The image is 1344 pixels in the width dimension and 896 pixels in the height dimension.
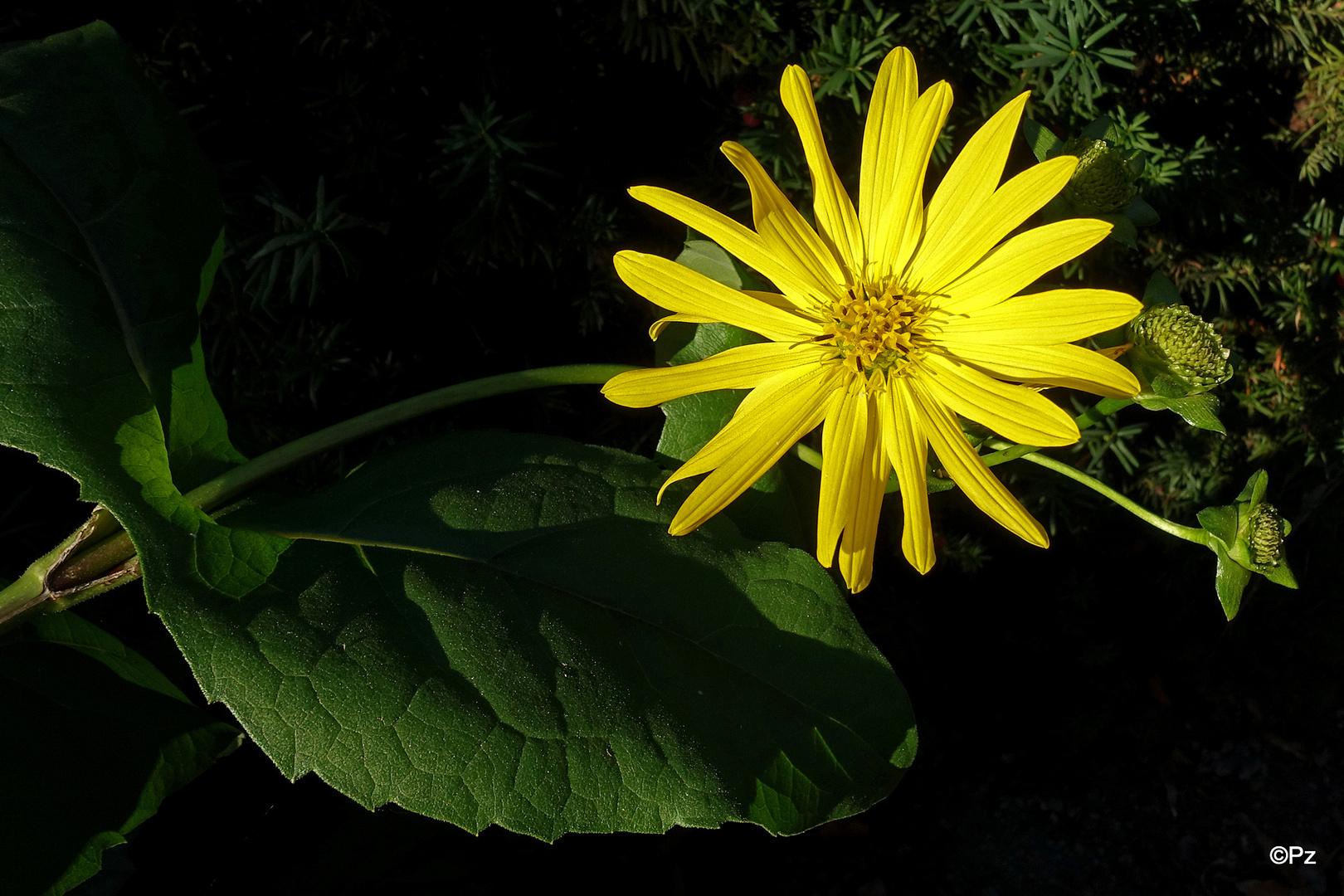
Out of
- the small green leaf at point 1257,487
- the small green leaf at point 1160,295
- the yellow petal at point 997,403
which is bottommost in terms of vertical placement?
the small green leaf at point 1257,487

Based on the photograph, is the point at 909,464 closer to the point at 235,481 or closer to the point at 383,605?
the point at 383,605

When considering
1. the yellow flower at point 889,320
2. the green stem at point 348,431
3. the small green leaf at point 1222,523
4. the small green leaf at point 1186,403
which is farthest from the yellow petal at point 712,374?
the small green leaf at point 1222,523

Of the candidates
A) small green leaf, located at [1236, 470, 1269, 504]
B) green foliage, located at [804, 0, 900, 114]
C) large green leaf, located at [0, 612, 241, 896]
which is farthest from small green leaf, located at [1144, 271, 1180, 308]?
large green leaf, located at [0, 612, 241, 896]

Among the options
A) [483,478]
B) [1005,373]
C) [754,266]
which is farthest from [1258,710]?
[483,478]

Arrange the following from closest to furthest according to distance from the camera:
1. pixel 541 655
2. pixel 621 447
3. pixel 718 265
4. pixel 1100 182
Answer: pixel 541 655
pixel 1100 182
pixel 718 265
pixel 621 447

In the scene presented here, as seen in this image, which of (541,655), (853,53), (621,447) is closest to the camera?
(541,655)

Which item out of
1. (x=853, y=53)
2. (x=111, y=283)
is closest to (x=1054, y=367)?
(x=853, y=53)

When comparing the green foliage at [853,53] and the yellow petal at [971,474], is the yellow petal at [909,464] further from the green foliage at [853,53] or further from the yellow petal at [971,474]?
the green foliage at [853,53]
